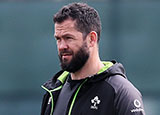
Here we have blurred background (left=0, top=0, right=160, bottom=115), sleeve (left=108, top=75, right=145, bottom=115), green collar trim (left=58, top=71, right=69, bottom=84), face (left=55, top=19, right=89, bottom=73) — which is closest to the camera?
sleeve (left=108, top=75, right=145, bottom=115)

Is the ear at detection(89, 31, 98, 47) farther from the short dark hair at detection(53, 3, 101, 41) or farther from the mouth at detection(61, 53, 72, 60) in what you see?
the mouth at detection(61, 53, 72, 60)

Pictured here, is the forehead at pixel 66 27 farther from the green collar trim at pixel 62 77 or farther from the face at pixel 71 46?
the green collar trim at pixel 62 77

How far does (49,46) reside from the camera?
6.50 metres

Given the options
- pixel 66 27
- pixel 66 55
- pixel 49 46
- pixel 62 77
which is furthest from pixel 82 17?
pixel 49 46

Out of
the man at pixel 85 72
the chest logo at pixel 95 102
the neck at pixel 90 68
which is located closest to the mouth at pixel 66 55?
the man at pixel 85 72

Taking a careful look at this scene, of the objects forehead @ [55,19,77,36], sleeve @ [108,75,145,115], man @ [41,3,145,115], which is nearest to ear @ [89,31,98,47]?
man @ [41,3,145,115]

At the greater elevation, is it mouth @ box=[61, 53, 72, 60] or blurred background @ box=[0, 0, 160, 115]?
mouth @ box=[61, 53, 72, 60]

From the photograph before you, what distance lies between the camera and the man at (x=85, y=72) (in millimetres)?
2328

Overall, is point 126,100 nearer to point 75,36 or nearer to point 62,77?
point 75,36

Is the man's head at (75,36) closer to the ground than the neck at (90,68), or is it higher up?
higher up

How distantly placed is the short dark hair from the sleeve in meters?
0.37

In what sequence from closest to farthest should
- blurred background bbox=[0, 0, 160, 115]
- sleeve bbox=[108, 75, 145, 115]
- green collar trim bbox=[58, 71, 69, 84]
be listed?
sleeve bbox=[108, 75, 145, 115] < green collar trim bbox=[58, 71, 69, 84] < blurred background bbox=[0, 0, 160, 115]

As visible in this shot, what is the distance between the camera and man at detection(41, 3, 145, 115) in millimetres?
2328

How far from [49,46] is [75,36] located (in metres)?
4.09
